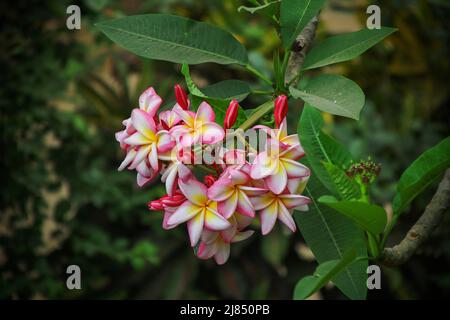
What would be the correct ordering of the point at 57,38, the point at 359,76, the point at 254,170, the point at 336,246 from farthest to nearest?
the point at 359,76 → the point at 57,38 → the point at 336,246 → the point at 254,170

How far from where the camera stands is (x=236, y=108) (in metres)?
0.71

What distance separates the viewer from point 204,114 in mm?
701

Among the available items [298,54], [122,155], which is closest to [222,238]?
[298,54]

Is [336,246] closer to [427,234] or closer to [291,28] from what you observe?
[427,234]

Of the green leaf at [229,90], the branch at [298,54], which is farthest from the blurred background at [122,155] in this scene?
the green leaf at [229,90]

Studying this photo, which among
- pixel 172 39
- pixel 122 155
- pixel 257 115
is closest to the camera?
pixel 257 115

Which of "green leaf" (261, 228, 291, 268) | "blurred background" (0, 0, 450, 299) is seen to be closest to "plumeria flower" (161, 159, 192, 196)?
"blurred background" (0, 0, 450, 299)

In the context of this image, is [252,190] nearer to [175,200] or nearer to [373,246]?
[175,200]

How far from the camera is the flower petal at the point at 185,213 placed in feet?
2.25

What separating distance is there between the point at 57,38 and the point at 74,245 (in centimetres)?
60

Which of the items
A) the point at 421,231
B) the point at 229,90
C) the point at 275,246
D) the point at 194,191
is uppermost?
the point at 229,90

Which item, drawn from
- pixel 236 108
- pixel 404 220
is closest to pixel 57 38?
pixel 404 220

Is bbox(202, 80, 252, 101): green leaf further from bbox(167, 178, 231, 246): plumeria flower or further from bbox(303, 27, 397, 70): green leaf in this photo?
bbox(167, 178, 231, 246): plumeria flower

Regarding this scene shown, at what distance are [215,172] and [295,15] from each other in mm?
253
